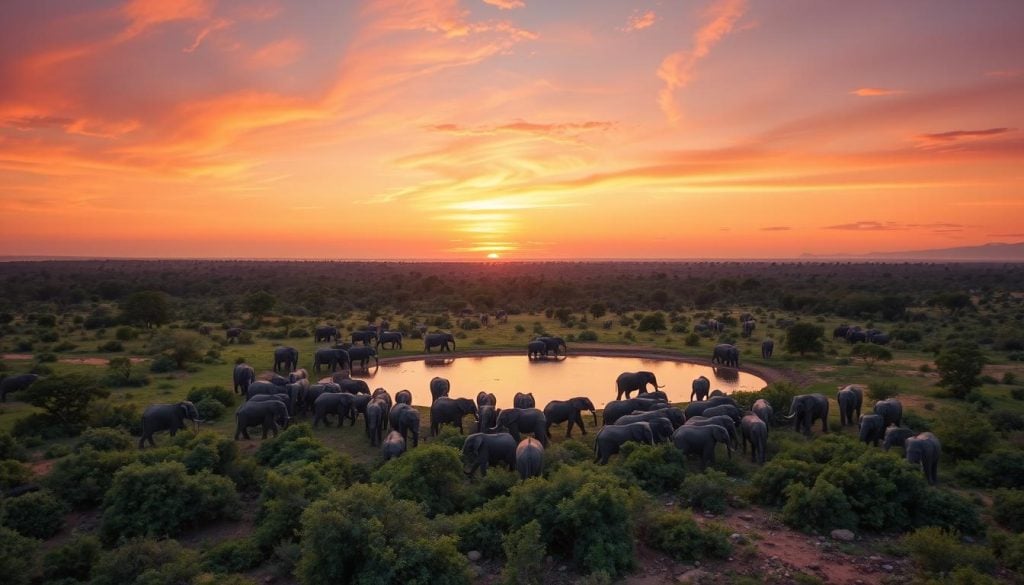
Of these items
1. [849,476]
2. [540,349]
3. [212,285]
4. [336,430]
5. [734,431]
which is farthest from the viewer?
[212,285]

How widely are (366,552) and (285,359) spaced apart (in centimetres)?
2043

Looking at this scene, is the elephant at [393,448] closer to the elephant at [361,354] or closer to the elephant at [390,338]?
the elephant at [361,354]

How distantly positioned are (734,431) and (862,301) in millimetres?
40900

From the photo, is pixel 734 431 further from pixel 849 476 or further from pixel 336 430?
pixel 336 430

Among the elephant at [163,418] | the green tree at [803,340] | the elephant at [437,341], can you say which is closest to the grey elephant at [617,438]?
the elephant at [163,418]

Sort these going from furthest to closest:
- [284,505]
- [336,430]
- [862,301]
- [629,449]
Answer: [862,301]
[336,430]
[629,449]
[284,505]

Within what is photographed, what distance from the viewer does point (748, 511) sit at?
12617mm

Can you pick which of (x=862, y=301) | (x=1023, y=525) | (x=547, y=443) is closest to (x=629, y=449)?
(x=547, y=443)

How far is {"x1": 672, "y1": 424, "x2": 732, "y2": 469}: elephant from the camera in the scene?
15000 mm

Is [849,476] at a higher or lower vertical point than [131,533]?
higher

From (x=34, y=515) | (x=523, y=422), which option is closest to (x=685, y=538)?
(x=523, y=422)

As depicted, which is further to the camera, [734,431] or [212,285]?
[212,285]

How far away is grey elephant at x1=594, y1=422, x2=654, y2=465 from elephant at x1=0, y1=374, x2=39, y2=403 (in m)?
21.8

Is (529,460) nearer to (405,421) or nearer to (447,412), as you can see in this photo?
(405,421)
